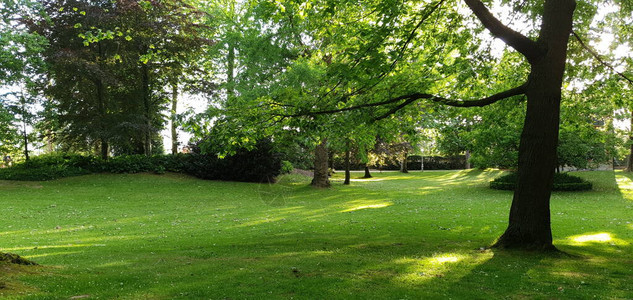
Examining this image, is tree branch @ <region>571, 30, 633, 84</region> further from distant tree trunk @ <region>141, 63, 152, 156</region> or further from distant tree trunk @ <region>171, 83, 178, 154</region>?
distant tree trunk @ <region>171, 83, 178, 154</region>

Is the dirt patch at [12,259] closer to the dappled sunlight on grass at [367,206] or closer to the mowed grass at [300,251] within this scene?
the mowed grass at [300,251]

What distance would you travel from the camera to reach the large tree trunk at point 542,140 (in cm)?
857

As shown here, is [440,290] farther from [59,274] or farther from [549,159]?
[59,274]

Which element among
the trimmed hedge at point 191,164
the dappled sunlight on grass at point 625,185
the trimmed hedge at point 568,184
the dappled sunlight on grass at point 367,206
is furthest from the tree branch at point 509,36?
the trimmed hedge at point 191,164

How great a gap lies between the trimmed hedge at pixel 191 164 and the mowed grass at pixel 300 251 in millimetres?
7605

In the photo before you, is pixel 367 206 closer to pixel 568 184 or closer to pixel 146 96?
pixel 568 184

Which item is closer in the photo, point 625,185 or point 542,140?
point 542,140

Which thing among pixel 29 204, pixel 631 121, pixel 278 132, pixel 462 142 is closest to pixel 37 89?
pixel 29 204

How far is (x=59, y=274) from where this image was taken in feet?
20.4

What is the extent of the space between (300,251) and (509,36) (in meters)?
6.46

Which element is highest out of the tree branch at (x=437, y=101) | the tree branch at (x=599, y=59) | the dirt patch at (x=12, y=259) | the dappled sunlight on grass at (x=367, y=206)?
the tree branch at (x=599, y=59)

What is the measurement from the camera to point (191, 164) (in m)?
30.9

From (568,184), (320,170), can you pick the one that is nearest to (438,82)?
(320,170)

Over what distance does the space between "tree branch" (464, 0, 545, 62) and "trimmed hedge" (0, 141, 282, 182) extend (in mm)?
21232
